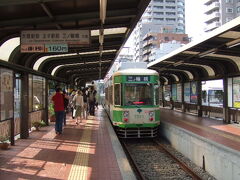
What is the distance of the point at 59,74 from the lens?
18.2 metres

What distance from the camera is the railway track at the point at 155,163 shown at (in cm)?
838

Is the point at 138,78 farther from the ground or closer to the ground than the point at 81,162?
farther from the ground

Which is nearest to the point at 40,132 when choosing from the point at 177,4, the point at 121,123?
the point at 121,123

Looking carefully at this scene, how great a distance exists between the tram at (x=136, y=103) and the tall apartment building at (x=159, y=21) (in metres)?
93.3

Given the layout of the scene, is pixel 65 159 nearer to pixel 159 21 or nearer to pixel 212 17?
pixel 212 17

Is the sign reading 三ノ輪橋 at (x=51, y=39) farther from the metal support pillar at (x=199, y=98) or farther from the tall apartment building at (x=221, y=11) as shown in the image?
the tall apartment building at (x=221, y=11)

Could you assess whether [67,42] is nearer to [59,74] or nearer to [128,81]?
[128,81]

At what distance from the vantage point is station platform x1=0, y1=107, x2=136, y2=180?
6.27 m

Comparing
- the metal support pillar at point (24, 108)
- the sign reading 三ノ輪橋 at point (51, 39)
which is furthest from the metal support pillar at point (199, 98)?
the sign reading 三ノ輪橋 at point (51, 39)

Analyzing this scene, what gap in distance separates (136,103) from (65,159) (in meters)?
5.39

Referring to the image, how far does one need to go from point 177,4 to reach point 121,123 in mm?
125486

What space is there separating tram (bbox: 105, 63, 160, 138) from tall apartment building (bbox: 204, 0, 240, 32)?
7342cm

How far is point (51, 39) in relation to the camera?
8.20 metres

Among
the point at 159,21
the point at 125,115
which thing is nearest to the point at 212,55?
the point at 125,115
